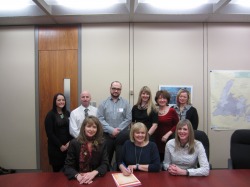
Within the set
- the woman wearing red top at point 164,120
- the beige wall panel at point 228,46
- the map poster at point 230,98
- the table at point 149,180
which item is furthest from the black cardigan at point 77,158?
the beige wall panel at point 228,46

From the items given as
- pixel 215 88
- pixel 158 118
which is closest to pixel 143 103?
pixel 158 118

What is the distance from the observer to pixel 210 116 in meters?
3.56

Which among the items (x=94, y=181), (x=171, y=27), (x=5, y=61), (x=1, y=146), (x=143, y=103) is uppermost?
(x=171, y=27)

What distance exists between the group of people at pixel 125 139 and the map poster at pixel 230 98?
2.97ft

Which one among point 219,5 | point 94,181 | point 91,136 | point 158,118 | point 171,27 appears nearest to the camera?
point 94,181

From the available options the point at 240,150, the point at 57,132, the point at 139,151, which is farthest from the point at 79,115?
the point at 240,150

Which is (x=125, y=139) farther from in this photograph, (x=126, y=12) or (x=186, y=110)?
(x=126, y=12)

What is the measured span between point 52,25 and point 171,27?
2.03 m

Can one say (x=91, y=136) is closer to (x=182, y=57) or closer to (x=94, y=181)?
(x=94, y=181)

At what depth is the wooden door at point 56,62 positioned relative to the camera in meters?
3.55

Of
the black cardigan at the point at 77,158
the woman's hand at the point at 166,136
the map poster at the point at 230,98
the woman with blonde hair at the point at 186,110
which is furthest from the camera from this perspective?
the map poster at the point at 230,98

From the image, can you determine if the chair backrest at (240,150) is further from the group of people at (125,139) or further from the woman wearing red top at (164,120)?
the woman wearing red top at (164,120)

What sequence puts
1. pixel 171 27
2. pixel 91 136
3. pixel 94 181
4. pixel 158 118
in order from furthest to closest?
1. pixel 171 27
2. pixel 158 118
3. pixel 91 136
4. pixel 94 181

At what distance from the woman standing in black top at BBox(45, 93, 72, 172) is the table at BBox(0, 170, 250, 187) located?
101 cm
